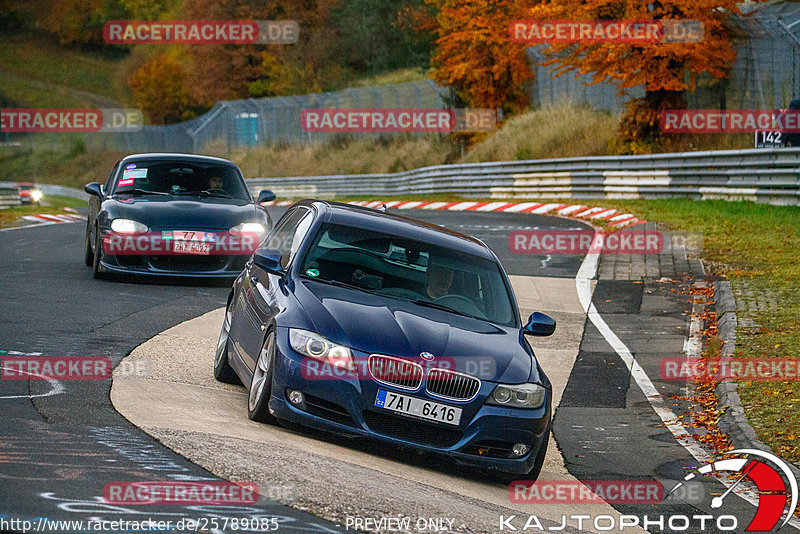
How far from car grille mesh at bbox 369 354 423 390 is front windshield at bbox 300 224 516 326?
1.03 meters

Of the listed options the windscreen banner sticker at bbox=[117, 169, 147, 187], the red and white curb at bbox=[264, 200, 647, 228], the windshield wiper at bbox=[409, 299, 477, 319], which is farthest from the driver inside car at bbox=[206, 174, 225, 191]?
the red and white curb at bbox=[264, 200, 647, 228]

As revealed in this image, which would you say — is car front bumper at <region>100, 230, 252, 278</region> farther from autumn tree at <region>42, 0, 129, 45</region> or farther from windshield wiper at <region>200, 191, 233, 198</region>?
autumn tree at <region>42, 0, 129, 45</region>

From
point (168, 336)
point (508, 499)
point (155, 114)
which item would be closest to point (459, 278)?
point (508, 499)

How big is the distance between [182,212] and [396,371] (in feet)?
24.6

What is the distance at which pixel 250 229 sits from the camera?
45.6 ft

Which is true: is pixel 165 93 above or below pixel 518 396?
above

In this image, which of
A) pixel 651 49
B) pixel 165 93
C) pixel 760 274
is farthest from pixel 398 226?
pixel 165 93

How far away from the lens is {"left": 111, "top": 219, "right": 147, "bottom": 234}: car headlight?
13539 millimetres

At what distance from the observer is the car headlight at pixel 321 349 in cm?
677

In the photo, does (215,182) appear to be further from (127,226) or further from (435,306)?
(435,306)

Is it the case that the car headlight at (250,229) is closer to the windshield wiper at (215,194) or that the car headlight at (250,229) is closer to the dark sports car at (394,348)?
the windshield wiper at (215,194)

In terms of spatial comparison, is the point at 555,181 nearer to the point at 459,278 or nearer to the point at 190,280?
the point at 190,280

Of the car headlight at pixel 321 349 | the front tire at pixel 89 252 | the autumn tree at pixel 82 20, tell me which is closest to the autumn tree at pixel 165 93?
the autumn tree at pixel 82 20

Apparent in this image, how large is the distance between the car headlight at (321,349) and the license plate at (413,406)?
25 centimetres
